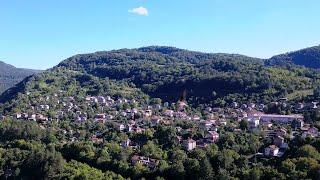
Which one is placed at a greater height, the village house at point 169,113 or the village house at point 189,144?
the village house at point 169,113

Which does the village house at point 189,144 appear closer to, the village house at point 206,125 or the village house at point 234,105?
the village house at point 206,125

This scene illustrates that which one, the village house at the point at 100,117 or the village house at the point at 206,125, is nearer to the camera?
the village house at the point at 206,125

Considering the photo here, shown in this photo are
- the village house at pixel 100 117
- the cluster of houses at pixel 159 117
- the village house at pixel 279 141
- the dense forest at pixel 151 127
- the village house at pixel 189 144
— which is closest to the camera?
the dense forest at pixel 151 127

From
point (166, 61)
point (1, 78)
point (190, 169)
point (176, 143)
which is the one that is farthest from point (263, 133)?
point (1, 78)

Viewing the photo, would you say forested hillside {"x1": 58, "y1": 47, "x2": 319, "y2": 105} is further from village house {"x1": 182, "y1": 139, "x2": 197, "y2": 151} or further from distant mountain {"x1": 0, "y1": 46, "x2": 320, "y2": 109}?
village house {"x1": 182, "y1": 139, "x2": 197, "y2": 151}

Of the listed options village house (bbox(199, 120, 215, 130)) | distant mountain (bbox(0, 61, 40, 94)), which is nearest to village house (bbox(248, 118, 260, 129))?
village house (bbox(199, 120, 215, 130))

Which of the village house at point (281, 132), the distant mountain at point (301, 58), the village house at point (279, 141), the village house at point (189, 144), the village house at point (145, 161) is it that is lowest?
the village house at point (145, 161)

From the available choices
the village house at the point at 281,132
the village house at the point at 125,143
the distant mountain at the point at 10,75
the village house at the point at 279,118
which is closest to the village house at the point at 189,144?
the village house at the point at 125,143

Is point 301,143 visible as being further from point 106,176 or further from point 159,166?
point 106,176
